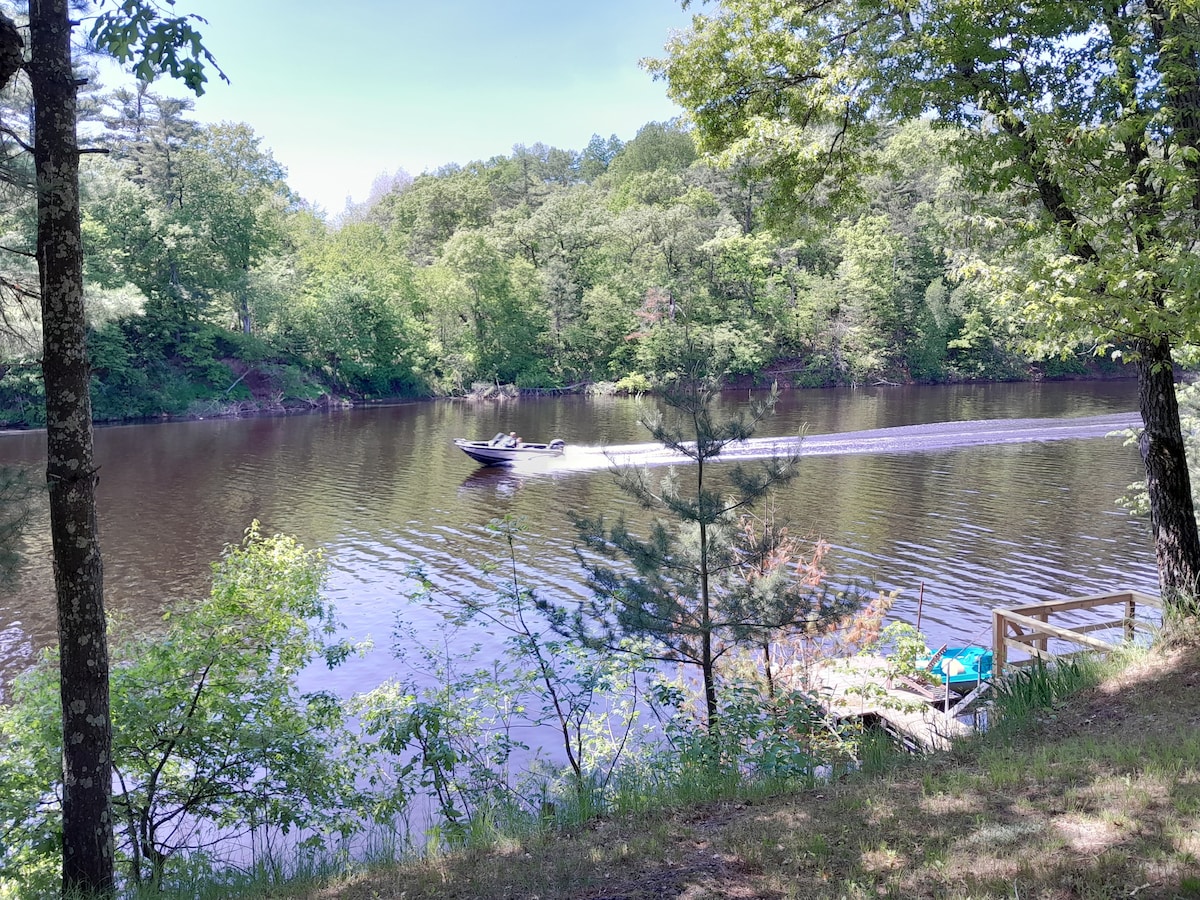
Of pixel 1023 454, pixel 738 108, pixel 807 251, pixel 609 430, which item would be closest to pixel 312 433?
pixel 609 430

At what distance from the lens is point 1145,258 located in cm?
643

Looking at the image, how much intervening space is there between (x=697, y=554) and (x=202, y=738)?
15.9 ft

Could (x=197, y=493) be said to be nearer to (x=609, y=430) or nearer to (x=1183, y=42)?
(x=609, y=430)

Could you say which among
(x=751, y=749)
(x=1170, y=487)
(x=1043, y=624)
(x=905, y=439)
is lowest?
(x=751, y=749)

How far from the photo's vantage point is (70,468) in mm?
5051

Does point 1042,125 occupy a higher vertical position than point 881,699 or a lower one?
higher

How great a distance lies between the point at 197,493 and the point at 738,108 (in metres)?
23.2

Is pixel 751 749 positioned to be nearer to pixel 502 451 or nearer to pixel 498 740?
pixel 498 740

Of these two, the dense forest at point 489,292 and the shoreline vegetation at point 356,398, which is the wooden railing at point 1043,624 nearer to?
the shoreline vegetation at point 356,398

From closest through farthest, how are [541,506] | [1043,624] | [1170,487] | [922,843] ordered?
[922,843] < [1170,487] < [1043,624] < [541,506]

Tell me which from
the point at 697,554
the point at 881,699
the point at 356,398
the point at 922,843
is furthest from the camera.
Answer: the point at 356,398

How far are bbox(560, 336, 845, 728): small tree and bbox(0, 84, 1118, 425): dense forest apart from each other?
Result: 45.3 m

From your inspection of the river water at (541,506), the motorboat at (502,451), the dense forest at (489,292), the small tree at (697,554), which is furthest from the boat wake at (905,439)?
the small tree at (697,554)

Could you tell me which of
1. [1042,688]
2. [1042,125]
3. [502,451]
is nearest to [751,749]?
[1042,688]
